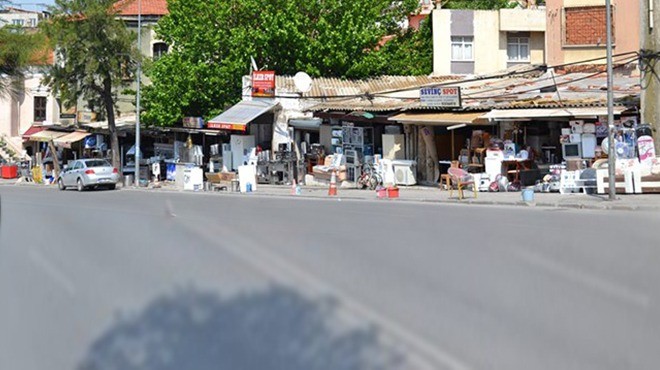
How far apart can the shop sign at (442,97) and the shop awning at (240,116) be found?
8.90m

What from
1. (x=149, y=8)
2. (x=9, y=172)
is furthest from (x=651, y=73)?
(x=9, y=172)

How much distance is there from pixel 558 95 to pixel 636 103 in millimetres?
2610

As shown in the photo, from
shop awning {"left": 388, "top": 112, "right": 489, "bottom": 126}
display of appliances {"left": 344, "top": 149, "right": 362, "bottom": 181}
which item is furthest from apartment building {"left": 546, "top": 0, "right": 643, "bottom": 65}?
display of appliances {"left": 344, "top": 149, "right": 362, "bottom": 181}

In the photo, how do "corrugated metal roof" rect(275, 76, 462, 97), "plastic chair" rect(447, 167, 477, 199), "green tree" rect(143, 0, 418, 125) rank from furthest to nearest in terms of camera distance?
"green tree" rect(143, 0, 418, 125)
"corrugated metal roof" rect(275, 76, 462, 97)
"plastic chair" rect(447, 167, 477, 199)

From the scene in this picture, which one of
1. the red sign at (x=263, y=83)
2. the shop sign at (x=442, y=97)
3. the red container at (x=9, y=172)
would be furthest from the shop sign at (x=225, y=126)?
the red container at (x=9, y=172)

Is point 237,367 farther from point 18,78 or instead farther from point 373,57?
point 373,57

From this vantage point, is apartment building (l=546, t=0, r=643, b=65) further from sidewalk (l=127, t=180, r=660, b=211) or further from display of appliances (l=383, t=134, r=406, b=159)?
sidewalk (l=127, t=180, r=660, b=211)

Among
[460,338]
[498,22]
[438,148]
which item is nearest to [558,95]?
[438,148]

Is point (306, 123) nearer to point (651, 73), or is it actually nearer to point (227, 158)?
point (227, 158)

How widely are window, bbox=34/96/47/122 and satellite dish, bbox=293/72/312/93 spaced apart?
91.6 feet

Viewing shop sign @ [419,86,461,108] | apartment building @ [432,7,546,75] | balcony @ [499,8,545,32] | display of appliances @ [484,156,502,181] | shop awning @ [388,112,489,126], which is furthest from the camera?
apartment building @ [432,7,546,75]

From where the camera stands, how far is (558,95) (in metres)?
25.2

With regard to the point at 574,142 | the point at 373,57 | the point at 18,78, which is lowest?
the point at 574,142

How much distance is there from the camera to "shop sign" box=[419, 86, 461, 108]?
25922 millimetres
